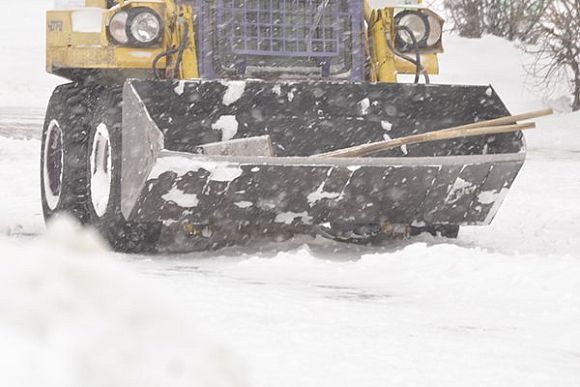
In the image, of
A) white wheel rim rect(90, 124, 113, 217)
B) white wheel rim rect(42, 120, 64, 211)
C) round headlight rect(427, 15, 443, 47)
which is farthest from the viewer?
white wheel rim rect(42, 120, 64, 211)

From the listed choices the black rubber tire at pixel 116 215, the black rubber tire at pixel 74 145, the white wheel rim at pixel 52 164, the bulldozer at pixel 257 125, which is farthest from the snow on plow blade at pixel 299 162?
the white wheel rim at pixel 52 164

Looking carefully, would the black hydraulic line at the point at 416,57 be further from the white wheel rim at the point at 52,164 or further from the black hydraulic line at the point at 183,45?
the white wheel rim at the point at 52,164

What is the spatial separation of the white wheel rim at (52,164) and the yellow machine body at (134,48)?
397 millimetres

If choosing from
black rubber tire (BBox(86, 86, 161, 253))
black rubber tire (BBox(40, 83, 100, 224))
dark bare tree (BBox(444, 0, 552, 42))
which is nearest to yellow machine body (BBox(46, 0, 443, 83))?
black rubber tire (BBox(40, 83, 100, 224))

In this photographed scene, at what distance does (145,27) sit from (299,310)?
9.70ft

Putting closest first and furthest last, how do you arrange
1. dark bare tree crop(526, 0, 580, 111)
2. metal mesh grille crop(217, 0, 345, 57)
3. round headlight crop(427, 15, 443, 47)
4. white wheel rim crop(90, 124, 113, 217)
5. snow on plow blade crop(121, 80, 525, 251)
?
snow on plow blade crop(121, 80, 525, 251) → white wheel rim crop(90, 124, 113, 217) → metal mesh grille crop(217, 0, 345, 57) → round headlight crop(427, 15, 443, 47) → dark bare tree crop(526, 0, 580, 111)

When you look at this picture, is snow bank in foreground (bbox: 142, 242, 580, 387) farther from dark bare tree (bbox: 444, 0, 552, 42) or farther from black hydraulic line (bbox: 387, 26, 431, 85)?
dark bare tree (bbox: 444, 0, 552, 42)

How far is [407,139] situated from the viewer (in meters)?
6.65

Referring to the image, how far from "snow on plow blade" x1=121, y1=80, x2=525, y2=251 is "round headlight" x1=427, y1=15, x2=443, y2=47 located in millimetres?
632

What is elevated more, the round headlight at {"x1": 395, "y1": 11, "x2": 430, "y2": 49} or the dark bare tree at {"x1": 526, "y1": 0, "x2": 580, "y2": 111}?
the round headlight at {"x1": 395, "y1": 11, "x2": 430, "y2": 49}

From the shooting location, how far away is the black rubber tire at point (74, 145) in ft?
24.6

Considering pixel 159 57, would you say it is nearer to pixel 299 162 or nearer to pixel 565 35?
pixel 299 162

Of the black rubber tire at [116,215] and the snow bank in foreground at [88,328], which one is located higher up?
the snow bank in foreground at [88,328]

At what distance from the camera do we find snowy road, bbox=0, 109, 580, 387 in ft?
11.5
